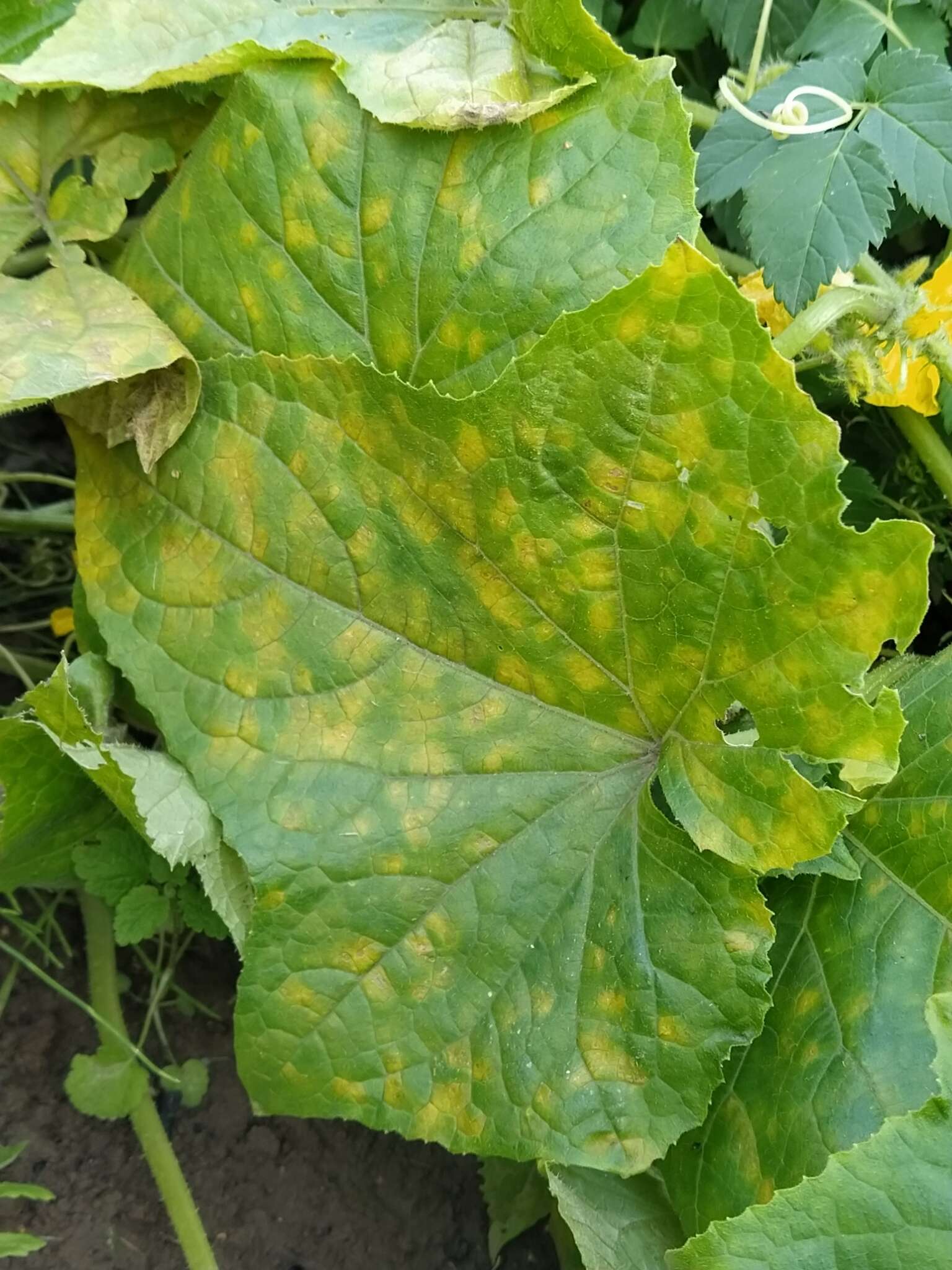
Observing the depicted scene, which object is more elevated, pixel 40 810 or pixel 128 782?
pixel 128 782

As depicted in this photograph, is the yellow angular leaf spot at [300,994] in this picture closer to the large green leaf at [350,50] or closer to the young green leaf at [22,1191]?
the young green leaf at [22,1191]

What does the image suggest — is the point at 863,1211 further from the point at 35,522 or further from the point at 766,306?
the point at 35,522

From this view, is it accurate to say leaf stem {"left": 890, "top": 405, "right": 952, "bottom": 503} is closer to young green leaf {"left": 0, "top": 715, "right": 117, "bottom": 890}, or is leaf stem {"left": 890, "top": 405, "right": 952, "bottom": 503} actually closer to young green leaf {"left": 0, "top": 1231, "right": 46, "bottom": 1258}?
young green leaf {"left": 0, "top": 715, "right": 117, "bottom": 890}

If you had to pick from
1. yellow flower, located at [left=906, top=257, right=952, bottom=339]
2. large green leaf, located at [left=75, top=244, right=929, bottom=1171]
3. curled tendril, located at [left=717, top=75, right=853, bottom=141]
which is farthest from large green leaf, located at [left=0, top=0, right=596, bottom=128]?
yellow flower, located at [left=906, top=257, right=952, bottom=339]

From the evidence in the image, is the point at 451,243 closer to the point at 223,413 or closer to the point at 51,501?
the point at 223,413

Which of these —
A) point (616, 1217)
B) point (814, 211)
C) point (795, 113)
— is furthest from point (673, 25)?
point (616, 1217)

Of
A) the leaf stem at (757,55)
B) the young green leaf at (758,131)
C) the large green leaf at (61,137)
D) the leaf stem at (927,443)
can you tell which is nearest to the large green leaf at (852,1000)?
the leaf stem at (927,443)
